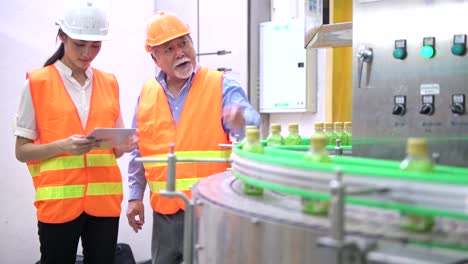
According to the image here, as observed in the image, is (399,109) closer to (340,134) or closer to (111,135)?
(340,134)

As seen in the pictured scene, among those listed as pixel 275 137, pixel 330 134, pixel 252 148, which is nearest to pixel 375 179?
pixel 252 148

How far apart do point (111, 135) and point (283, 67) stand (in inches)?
64.1

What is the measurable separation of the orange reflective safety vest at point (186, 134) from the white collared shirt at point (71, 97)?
0.72 feet

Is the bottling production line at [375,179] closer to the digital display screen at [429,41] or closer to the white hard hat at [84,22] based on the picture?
the digital display screen at [429,41]

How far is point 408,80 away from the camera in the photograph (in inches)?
57.1

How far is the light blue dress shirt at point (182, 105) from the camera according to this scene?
184 centimetres

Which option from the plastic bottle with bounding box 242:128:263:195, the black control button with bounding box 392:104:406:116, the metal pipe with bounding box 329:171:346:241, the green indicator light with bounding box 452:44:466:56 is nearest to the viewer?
the metal pipe with bounding box 329:171:346:241

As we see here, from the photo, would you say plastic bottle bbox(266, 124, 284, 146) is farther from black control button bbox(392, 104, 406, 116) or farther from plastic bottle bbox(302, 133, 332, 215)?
plastic bottle bbox(302, 133, 332, 215)

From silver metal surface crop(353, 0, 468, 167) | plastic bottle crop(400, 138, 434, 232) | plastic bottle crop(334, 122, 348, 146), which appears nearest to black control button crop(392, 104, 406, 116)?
silver metal surface crop(353, 0, 468, 167)

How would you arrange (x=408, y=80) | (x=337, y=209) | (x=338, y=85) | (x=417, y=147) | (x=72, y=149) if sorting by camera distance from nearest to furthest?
(x=337, y=209)
(x=417, y=147)
(x=408, y=80)
(x=72, y=149)
(x=338, y=85)

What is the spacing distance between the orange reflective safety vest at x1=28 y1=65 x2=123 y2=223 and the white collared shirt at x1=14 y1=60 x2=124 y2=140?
0.02 metres

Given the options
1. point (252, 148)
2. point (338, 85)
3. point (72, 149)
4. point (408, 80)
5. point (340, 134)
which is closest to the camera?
point (252, 148)

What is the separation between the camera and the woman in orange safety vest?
1.85 metres

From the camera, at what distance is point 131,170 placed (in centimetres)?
209
